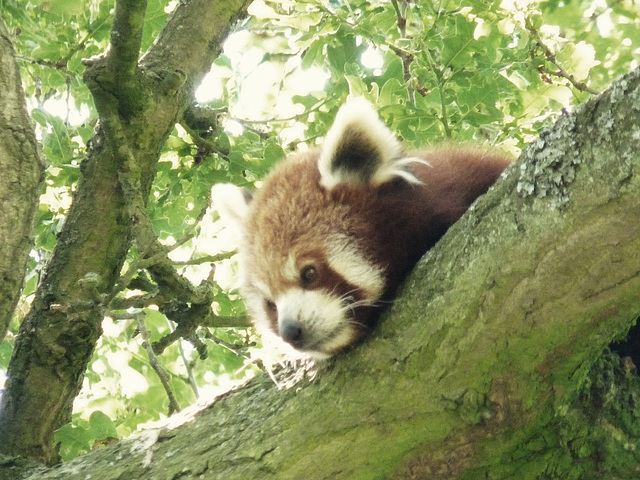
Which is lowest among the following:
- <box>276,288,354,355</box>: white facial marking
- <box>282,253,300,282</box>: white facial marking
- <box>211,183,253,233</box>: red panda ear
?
<box>276,288,354,355</box>: white facial marking

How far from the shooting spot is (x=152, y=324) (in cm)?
470

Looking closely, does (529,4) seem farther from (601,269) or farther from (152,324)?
(152,324)

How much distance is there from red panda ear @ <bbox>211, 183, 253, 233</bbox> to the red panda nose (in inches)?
27.6

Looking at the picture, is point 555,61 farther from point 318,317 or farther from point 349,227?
point 318,317

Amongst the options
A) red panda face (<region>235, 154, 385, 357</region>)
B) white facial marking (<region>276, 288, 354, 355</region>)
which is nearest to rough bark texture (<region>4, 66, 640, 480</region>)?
white facial marking (<region>276, 288, 354, 355</region>)

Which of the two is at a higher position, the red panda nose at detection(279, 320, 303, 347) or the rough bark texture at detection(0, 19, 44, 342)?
the rough bark texture at detection(0, 19, 44, 342)

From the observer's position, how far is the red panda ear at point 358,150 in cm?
273

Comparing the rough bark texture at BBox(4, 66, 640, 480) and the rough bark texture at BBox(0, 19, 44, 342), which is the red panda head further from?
the rough bark texture at BBox(0, 19, 44, 342)

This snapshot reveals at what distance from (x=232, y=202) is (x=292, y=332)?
88 cm

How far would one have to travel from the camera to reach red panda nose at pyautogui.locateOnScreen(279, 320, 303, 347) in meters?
2.71

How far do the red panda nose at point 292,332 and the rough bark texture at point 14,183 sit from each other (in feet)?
4.32

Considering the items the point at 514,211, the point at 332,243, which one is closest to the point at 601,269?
the point at 514,211

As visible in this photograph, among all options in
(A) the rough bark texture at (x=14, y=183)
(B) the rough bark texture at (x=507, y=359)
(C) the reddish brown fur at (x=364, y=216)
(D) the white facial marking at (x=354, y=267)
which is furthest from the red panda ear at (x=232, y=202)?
(B) the rough bark texture at (x=507, y=359)

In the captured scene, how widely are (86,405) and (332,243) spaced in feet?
7.72
